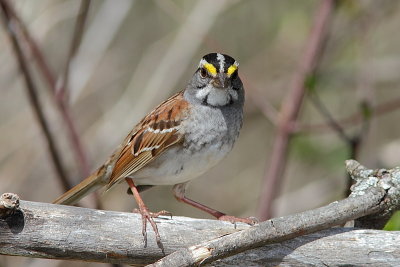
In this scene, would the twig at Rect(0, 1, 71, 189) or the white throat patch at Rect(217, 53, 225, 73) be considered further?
the twig at Rect(0, 1, 71, 189)

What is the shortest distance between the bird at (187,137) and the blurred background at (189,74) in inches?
11.9

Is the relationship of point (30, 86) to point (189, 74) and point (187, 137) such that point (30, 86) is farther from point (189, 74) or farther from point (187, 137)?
point (189, 74)

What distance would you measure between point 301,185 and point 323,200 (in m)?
0.79

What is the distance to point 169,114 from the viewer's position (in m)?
3.23

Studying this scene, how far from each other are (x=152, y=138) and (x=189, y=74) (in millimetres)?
1696

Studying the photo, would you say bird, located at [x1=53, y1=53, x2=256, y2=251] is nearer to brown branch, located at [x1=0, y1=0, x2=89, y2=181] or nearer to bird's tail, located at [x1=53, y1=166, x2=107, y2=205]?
bird's tail, located at [x1=53, y1=166, x2=107, y2=205]

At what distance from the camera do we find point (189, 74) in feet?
16.0

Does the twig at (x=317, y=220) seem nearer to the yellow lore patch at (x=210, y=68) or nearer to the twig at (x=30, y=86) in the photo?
the yellow lore patch at (x=210, y=68)

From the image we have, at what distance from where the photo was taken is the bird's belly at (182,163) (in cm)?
307

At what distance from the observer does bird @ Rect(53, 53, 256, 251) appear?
3.07 m

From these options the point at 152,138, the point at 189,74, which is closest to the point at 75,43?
the point at 152,138

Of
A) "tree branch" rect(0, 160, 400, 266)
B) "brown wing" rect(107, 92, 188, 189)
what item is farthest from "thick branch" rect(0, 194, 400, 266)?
"brown wing" rect(107, 92, 188, 189)

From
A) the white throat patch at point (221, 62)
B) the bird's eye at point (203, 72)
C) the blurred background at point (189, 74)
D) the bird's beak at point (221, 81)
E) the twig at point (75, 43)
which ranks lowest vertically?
the bird's beak at point (221, 81)

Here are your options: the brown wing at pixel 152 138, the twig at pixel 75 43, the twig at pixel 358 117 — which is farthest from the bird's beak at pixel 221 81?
the twig at pixel 358 117
